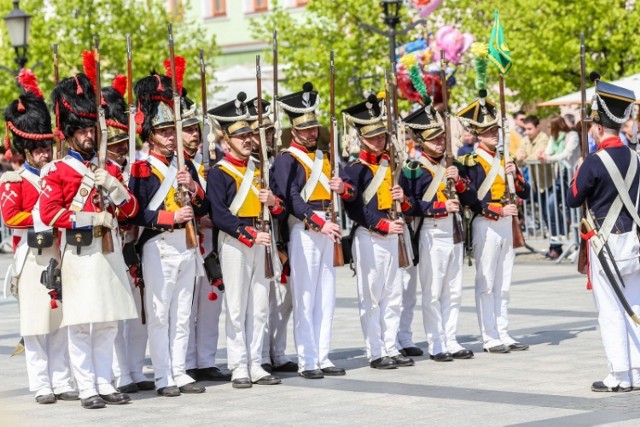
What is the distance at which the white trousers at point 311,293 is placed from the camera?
38.3 ft

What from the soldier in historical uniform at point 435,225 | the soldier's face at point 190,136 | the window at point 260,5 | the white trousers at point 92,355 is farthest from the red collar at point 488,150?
the window at point 260,5

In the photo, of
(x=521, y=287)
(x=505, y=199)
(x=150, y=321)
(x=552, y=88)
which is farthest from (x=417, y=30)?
A: (x=150, y=321)

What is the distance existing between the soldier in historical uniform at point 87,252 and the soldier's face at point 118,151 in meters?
0.74

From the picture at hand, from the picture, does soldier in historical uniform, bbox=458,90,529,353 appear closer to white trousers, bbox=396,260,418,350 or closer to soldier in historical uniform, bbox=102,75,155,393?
white trousers, bbox=396,260,418,350

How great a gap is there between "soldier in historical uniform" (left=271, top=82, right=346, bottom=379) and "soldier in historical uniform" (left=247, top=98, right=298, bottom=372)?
130 millimetres

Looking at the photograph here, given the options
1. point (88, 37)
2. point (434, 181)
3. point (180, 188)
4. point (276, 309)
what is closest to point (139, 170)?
point (180, 188)

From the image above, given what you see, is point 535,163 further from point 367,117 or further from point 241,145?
point 241,145

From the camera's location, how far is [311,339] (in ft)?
38.2

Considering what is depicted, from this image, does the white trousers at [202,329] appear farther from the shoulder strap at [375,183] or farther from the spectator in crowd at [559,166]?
the spectator in crowd at [559,166]

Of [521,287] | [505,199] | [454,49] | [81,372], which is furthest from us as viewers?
[454,49]

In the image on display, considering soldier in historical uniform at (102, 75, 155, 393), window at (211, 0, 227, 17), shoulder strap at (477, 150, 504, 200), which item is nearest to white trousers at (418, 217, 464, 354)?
shoulder strap at (477, 150, 504, 200)

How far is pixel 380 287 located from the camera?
39.8ft

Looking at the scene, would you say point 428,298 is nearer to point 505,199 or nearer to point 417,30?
point 505,199

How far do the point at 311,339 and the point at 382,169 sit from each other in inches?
58.8
